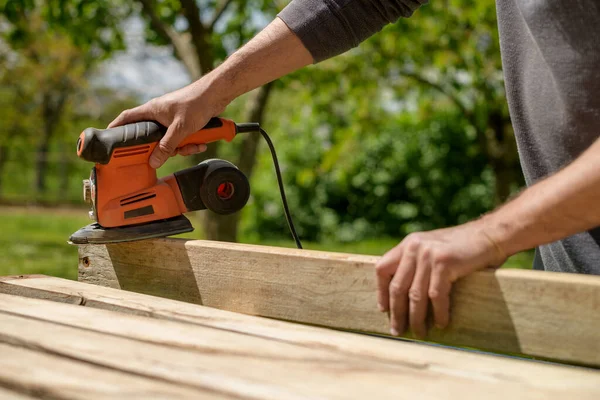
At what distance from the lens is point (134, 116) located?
185 cm

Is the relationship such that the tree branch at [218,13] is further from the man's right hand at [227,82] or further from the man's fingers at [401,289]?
the man's fingers at [401,289]

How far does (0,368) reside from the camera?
1001mm

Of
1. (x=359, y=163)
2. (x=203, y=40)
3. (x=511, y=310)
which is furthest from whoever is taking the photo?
(x=359, y=163)

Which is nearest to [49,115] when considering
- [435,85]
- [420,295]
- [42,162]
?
[42,162]

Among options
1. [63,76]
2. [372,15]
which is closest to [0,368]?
[372,15]

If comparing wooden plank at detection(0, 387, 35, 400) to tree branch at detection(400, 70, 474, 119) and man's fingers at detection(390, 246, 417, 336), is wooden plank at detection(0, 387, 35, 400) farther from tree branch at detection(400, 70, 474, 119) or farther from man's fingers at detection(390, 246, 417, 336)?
tree branch at detection(400, 70, 474, 119)

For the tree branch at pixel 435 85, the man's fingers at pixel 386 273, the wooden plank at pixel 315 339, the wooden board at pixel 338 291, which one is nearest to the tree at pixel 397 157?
the tree branch at pixel 435 85

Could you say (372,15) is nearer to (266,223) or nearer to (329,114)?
(329,114)

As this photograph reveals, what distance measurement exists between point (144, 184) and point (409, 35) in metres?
5.05

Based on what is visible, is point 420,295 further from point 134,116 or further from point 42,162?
point 42,162

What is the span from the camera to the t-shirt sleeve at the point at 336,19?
1752 mm

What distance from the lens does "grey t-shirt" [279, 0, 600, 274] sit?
131cm

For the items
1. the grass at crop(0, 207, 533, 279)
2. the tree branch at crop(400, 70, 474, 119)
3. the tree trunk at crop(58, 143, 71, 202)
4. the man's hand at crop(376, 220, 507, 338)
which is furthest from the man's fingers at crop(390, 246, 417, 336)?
the tree trunk at crop(58, 143, 71, 202)

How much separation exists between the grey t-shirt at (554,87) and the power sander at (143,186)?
2.39ft
